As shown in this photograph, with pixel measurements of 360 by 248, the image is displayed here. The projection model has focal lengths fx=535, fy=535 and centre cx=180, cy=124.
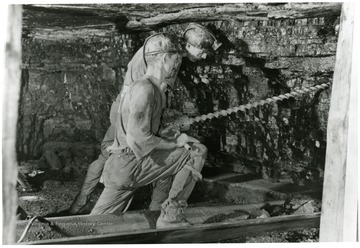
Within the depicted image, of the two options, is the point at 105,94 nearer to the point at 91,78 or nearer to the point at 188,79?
the point at 91,78

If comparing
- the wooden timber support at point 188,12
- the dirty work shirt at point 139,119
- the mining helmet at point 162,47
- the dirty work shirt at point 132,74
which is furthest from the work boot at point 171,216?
the wooden timber support at point 188,12

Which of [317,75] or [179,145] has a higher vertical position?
[317,75]

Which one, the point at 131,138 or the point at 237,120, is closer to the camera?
the point at 131,138

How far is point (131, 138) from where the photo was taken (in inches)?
161

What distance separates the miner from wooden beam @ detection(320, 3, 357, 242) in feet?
3.45

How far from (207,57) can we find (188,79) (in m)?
0.23

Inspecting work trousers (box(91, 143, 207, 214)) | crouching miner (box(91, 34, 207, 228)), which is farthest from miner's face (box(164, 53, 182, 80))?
work trousers (box(91, 143, 207, 214))

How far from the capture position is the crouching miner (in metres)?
4.08

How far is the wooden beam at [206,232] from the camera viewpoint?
13.2 ft

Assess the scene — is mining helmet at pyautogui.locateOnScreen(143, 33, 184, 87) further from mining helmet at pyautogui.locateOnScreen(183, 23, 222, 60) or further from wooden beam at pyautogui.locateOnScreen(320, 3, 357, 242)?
wooden beam at pyautogui.locateOnScreen(320, 3, 357, 242)

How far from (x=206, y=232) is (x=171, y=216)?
301 mm

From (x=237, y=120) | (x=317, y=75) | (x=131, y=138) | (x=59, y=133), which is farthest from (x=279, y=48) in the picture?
(x=59, y=133)

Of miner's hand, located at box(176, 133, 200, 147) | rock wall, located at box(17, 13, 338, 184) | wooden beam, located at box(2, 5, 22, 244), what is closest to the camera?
wooden beam, located at box(2, 5, 22, 244)

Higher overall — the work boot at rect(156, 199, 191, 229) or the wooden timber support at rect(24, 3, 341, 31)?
the wooden timber support at rect(24, 3, 341, 31)
